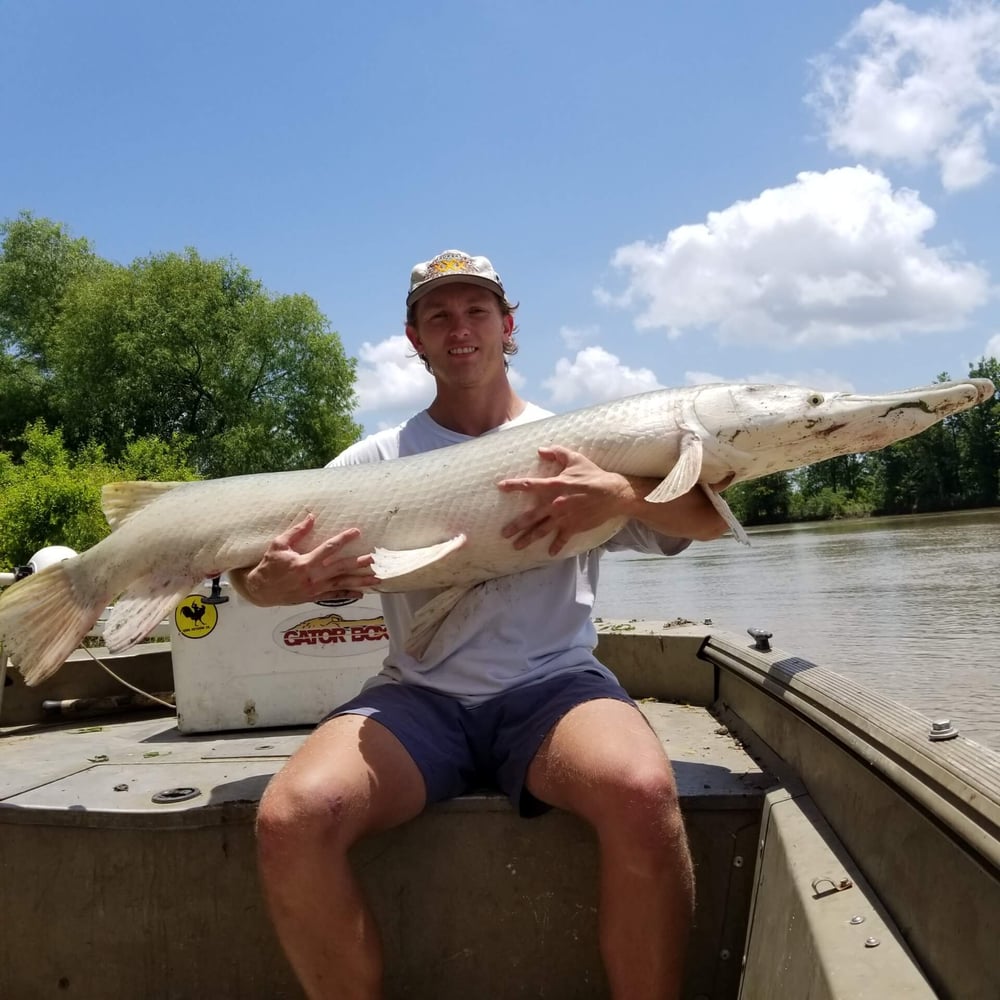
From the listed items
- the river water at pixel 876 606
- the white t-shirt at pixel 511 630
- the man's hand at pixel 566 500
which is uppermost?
the man's hand at pixel 566 500

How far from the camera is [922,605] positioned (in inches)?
582

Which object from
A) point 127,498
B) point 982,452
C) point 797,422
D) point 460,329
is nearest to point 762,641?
point 797,422

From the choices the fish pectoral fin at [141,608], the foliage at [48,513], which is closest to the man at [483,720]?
the fish pectoral fin at [141,608]

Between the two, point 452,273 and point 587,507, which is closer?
point 587,507

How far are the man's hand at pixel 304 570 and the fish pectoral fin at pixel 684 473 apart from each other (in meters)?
0.90

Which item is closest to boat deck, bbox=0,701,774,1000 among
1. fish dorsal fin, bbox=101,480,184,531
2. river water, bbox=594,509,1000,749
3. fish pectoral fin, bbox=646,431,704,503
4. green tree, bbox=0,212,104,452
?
fish pectoral fin, bbox=646,431,704,503

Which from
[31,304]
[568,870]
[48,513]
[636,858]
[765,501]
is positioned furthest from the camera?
[765,501]

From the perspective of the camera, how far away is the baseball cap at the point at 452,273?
2.99m

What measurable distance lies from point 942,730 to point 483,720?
1.24 m

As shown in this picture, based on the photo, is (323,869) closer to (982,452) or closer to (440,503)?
(440,503)

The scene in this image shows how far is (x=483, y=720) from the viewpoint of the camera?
2.58 metres

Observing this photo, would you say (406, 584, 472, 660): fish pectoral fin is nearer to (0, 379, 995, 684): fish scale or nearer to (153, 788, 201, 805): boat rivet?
(0, 379, 995, 684): fish scale

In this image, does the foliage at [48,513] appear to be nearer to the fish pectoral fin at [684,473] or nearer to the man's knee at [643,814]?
the fish pectoral fin at [684,473]

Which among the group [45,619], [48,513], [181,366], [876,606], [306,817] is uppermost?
[181,366]
